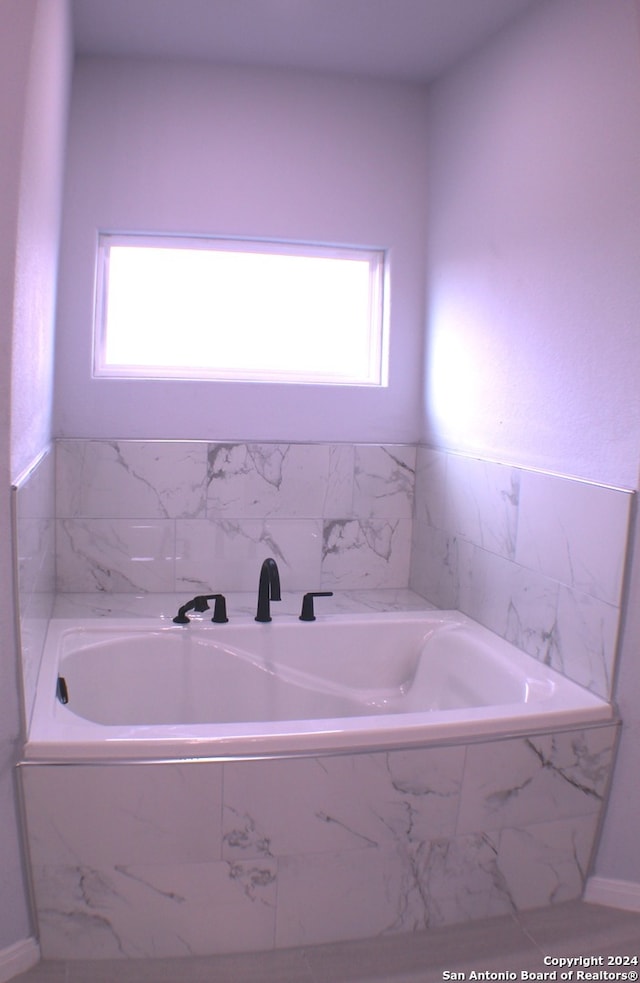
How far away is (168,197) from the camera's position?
323cm

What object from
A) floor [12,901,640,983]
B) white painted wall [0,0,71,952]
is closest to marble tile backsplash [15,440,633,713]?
white painted wall [0,0,71,952]

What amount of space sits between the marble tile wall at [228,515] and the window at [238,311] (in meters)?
0.33

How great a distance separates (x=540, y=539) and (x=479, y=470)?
0.50 m

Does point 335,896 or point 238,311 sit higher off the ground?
point 238,311

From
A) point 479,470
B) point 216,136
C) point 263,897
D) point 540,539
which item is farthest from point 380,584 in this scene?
point 216,136

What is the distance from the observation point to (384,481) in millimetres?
3504

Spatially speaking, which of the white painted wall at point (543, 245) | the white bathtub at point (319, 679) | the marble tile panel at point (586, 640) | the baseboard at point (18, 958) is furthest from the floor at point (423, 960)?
the white painted wall at point (543, 245)

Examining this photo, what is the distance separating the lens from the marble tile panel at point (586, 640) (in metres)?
2.19

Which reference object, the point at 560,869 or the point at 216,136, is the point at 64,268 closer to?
the point at 216,136

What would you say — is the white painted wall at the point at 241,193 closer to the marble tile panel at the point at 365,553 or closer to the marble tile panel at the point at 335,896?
the marble tile panel at the point at 365,553

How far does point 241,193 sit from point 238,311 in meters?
0.47

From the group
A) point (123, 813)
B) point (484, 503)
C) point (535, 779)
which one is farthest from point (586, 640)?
point (123, 813)

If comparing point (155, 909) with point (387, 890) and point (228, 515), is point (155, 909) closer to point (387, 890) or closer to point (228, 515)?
point (387, 890)

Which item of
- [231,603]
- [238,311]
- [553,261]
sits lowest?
[231,603]
